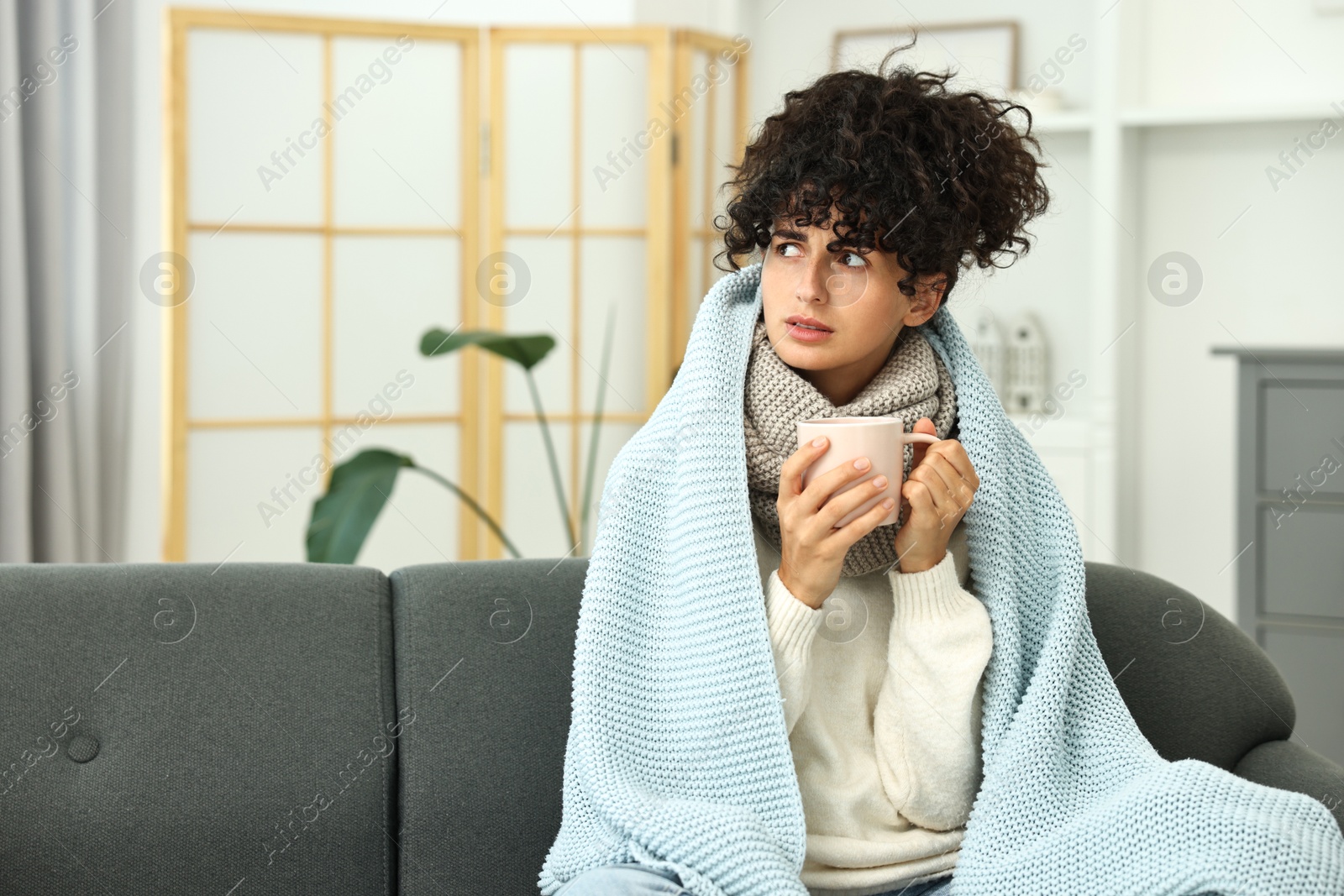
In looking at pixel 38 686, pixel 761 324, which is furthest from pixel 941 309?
pixel 38 686

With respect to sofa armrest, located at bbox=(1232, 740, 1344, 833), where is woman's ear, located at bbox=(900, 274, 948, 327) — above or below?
above

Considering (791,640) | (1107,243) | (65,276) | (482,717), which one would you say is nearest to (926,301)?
(791,640)

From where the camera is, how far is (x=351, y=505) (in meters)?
2.54

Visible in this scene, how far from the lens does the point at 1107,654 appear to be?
4.72ft

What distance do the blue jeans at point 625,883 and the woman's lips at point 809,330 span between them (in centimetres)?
53

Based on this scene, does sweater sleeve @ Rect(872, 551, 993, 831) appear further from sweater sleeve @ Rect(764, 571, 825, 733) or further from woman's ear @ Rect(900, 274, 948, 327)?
woman's ear @ Rect(900, 274, 948, 327)

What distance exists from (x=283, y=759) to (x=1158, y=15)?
2.96m

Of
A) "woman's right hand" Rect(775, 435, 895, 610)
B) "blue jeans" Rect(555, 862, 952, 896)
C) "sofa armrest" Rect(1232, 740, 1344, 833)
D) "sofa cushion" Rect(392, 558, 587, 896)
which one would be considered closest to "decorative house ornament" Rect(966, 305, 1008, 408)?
→ "sofa armrest" Rect(1232, 740, 1344, 833)

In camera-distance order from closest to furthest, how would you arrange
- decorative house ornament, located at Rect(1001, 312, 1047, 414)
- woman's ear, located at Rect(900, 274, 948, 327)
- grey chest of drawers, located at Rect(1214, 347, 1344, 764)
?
woman's ear, located at Rect(900, 274, 948, 327) < grey chest of drawers, located at Rect(1214, 347, 1344, 764) < decorative house ornament, located at Rect(1001, 312, 1047, 414)

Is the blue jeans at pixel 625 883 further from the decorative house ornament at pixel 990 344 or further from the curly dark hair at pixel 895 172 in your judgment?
the decorative house ornament at pixel 990 344

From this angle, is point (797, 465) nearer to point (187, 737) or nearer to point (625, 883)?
point (625, 883)

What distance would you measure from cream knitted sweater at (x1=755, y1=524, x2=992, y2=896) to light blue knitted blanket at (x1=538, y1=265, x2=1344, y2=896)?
0.11ft

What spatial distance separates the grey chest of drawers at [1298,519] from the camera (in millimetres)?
2434

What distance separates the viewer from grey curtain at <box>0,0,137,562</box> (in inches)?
114
